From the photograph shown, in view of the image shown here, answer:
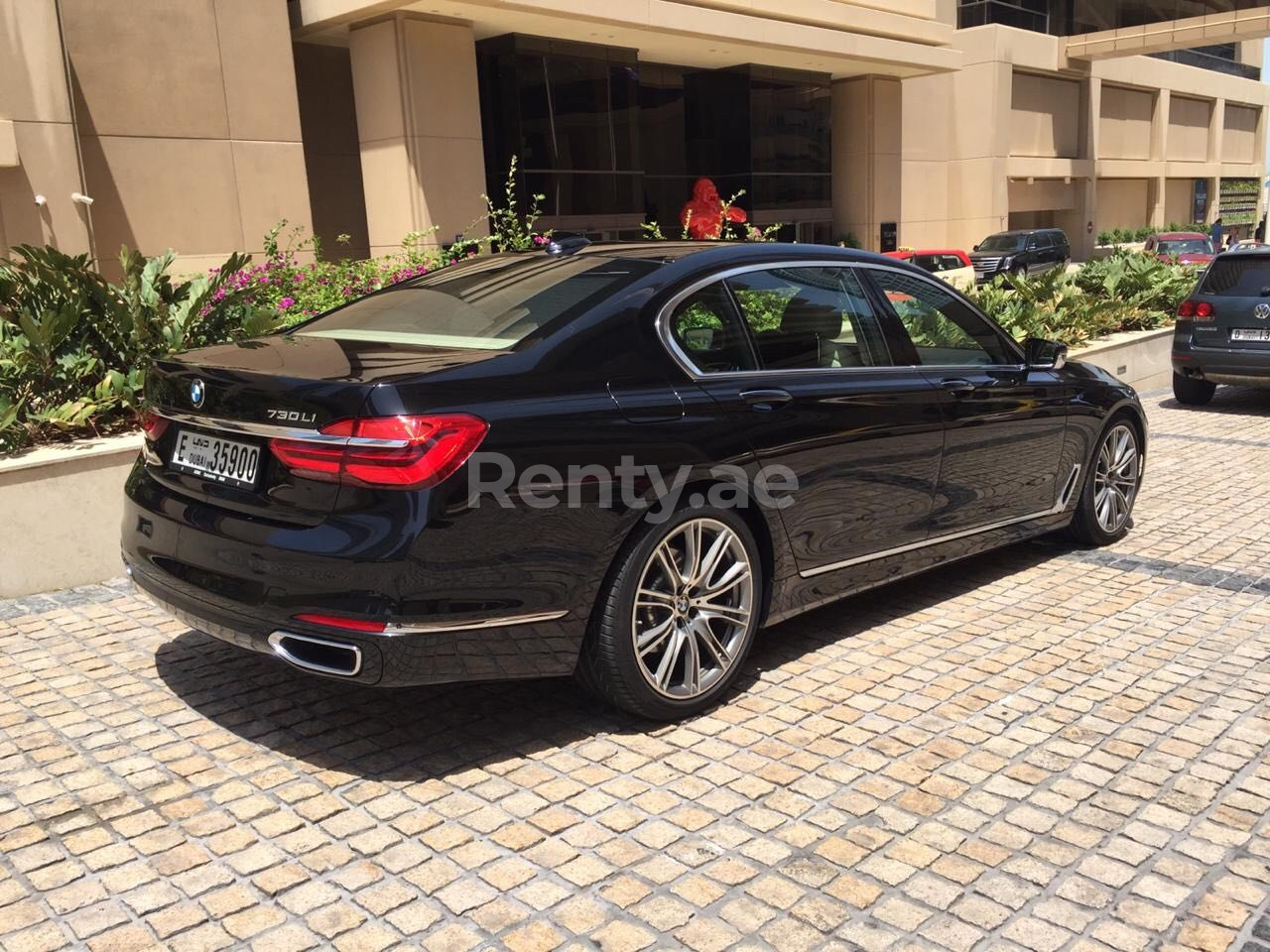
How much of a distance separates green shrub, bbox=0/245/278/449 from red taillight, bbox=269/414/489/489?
3.20m

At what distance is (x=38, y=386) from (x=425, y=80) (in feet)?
46.5

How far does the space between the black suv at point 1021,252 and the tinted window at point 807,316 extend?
2624 centimetres

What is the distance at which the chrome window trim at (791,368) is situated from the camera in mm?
3990

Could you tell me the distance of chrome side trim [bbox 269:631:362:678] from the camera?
3.31 metres

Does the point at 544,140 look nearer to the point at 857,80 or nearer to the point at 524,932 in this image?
the point at 857,80

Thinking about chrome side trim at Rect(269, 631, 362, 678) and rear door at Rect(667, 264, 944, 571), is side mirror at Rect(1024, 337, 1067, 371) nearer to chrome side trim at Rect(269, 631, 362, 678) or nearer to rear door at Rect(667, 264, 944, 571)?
rear door at Rect(667, 264, 944, 571)

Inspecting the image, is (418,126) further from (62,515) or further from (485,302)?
(485,302)

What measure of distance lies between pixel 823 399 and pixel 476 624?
1733mm

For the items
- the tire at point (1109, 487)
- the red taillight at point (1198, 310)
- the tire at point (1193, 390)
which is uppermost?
the red taillight at point (1198, 310)

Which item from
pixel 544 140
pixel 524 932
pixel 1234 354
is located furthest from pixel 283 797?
pixel 544 140

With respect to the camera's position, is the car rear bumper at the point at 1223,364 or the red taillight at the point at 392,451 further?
the car rear bumper at the point at 1223,364

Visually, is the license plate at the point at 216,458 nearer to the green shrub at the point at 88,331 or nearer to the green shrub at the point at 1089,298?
the green shrub at the point at 88,331

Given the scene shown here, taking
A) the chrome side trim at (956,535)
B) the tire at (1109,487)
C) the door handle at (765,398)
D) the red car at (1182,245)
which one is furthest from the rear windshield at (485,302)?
the red car at (1182,245)

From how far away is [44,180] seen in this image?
14641 mm
